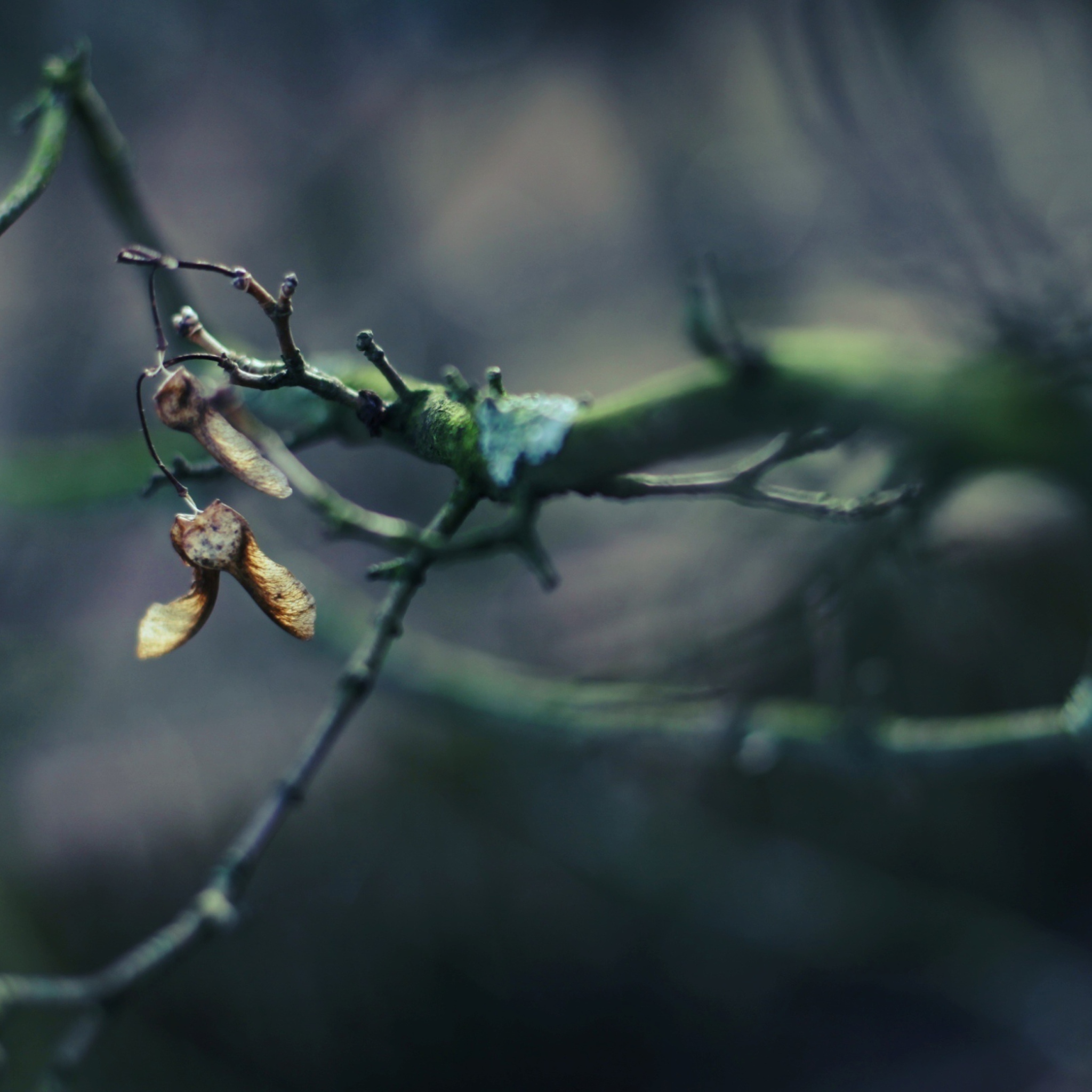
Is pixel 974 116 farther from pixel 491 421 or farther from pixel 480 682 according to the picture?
pixel 491 421

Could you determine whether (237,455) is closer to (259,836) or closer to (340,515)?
(340,515)

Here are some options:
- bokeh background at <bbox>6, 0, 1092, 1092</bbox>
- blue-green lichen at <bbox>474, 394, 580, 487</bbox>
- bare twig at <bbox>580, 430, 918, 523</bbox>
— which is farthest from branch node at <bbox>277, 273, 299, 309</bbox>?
bokeh background at <bbox>6, 0, 1092, 1092</bbox>

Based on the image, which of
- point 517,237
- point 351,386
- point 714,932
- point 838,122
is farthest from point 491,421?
point 517,237

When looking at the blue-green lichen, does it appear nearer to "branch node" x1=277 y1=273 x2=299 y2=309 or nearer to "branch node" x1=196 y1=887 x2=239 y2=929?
"branch node" x1=277 y1=273 x2=299 y2=309

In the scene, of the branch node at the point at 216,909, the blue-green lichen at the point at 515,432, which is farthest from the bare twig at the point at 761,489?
the branch node at the point at 216,909

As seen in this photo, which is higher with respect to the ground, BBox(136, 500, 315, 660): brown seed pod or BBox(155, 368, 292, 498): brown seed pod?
BBox(155, 368, 292, 498): brown seed pod

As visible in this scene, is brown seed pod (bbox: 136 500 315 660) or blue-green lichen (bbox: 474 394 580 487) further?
blue-green lichen (bbox: 474 394 580 487)

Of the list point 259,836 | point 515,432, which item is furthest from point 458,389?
point 259,836

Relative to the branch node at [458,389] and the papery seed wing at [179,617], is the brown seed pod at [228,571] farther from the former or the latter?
the branch node at [458,389]
